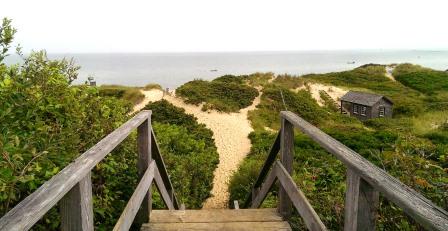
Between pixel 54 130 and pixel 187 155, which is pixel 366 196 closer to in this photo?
pixel 54 130

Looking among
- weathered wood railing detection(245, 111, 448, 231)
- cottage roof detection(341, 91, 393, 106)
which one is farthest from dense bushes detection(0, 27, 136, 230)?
cottage roof detection(341, 91, 393, 106)

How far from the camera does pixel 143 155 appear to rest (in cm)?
358

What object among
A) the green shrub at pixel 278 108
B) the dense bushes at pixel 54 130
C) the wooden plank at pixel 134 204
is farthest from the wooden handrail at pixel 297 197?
the green shrub at pixel 278 108

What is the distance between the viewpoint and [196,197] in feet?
34.8

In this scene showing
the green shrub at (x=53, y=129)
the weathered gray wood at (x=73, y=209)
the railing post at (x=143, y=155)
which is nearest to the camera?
the weathered gray wood at (x=73, y=209)

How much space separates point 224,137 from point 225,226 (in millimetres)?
15342

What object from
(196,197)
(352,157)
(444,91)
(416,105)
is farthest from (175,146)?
(444,91)

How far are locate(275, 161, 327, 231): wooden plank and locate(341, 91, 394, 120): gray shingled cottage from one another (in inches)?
1083

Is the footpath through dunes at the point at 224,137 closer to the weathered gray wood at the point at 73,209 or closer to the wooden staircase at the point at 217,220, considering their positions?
the wooden staircase at the point at 217,220

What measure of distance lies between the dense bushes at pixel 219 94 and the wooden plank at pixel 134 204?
63.2ft

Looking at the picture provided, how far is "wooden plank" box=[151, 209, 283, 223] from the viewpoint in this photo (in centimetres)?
392

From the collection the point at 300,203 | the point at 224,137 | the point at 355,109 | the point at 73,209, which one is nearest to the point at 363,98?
the point at 355,109

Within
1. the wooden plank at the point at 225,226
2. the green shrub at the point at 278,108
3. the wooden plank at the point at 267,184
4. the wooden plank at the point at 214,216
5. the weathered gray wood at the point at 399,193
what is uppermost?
the weathered gray wood at the point at 399,193

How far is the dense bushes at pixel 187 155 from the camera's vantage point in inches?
367
